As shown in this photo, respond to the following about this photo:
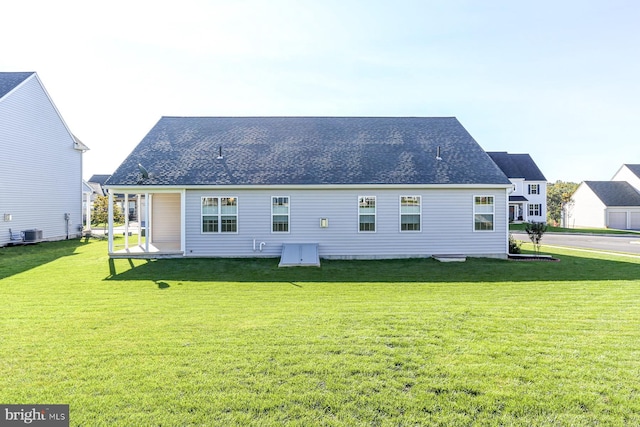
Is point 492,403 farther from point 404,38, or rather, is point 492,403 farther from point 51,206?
point 51,206

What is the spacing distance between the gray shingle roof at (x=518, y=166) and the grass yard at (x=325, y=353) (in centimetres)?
3408

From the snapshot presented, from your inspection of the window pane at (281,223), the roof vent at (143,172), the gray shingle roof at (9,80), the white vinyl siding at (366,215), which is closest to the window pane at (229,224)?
the window pane at (281,223)

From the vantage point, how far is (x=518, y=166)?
128ft

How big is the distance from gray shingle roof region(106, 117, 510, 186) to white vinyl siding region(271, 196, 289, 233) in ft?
2.46

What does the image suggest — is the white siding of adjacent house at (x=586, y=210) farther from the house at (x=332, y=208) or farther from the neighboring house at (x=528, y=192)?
the house at (x=332, y=208)

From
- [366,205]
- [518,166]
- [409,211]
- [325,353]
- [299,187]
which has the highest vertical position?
[518,166]

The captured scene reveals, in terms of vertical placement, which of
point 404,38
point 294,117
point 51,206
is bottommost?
point 51,206

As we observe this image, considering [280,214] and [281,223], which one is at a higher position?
[280,214]

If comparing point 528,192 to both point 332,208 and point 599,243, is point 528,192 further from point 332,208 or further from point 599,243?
point 332,208

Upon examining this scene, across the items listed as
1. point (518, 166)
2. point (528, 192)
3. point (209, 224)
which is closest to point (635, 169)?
point (528, 192)

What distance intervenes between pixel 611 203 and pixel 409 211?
117ft

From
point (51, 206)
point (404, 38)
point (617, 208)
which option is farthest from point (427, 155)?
point (617, 208)

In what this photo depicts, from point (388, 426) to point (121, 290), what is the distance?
7.65 metres

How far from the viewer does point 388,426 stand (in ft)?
9.52
